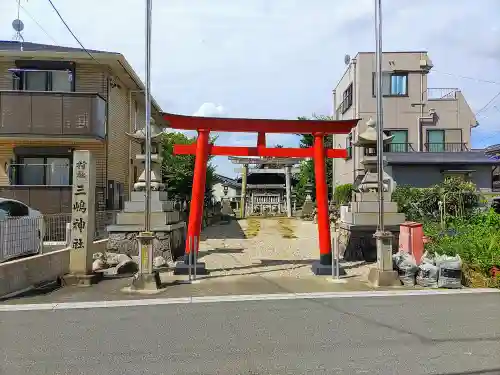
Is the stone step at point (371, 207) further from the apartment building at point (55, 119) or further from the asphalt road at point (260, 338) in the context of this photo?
the apartment building at point (55, 119)

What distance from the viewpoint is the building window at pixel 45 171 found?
1831cm

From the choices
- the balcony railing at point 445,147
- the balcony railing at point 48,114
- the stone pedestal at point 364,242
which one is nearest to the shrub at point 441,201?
the stone pedestal at point 364,242

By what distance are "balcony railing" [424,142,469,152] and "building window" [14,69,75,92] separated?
66.4ft

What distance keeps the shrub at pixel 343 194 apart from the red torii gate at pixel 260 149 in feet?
51.4

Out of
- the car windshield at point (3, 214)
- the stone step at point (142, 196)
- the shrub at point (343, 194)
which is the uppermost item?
the shrub at point (343, 194)

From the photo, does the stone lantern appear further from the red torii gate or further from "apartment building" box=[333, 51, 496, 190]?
"apartment building" box=[333, 51, 496, 190]

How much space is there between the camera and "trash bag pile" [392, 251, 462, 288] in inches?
389

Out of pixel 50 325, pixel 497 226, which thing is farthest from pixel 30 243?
pixel 497 226

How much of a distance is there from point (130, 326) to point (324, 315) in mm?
2875

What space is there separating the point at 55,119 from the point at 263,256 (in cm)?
875

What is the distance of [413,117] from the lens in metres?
28.7

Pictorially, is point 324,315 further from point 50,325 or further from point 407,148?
point 407,148

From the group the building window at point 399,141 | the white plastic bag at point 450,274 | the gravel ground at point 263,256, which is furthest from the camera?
the building window at point 399,141

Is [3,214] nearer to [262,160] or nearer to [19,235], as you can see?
[19,235]
